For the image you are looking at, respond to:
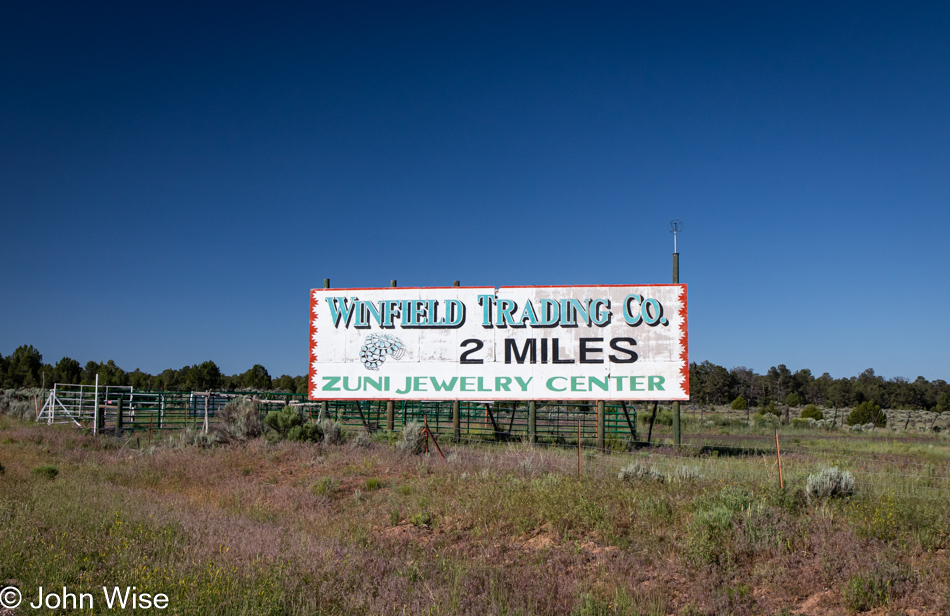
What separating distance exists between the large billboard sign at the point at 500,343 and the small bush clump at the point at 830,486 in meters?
10.3

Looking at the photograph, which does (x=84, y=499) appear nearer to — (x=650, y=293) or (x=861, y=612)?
(x=861, y=612)

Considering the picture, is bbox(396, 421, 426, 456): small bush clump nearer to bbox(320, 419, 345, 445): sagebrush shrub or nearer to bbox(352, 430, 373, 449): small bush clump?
bbox(352, 430, 373, 449): small bush clump

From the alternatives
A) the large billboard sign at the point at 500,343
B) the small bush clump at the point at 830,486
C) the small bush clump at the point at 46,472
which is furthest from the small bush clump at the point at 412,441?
the small bush clump at the point at 830,486

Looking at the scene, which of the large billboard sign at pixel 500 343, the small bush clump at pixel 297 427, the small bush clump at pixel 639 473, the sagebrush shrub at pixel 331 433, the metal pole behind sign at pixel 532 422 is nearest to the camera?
the small bush clump at pixel 639 473

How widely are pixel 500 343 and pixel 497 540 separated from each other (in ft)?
38.5

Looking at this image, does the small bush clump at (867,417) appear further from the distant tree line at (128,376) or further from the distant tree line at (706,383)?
the distant tree line at (128,376)

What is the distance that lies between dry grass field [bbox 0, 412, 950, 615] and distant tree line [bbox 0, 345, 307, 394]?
5646 centimetres

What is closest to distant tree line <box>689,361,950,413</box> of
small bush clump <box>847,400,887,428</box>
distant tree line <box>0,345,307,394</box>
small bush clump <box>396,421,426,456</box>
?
small bush clump <box>847,400,887,428</box>

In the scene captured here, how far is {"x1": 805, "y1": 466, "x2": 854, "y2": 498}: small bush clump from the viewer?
9789 mm

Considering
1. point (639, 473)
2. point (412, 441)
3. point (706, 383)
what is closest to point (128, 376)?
point (706, 383)

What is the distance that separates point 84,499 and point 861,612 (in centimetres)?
1114

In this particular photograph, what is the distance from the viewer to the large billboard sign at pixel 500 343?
20531 mm

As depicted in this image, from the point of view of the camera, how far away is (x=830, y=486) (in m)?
9.79

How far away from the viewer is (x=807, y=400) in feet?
265
